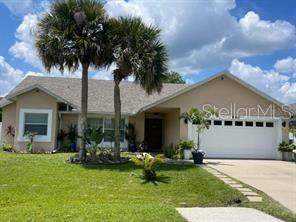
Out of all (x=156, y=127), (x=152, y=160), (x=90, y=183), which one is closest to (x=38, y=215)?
(x=90, y=183)

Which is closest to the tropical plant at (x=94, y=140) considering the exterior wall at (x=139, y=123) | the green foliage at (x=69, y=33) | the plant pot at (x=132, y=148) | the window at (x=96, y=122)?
the green foliage at (x=69, y=33)

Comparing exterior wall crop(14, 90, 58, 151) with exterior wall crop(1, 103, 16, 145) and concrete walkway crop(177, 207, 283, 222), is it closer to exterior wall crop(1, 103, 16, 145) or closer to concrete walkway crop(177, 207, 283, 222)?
exterior wall crop(1, 103, 16, 145)

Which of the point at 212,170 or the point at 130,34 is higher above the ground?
the point at 130,34

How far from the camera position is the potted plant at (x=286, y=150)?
21422 mm

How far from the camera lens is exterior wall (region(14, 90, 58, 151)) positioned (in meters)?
22.5

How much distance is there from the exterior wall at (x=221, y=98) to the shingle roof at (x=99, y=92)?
3030mm

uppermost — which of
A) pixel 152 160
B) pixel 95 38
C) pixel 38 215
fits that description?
pixel 95 38

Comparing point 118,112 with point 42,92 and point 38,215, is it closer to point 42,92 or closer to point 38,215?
point 42,92

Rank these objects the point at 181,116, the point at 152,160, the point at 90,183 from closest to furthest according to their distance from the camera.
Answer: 1. the point at 90,183
2. the point at 152,160
3. the point at 181,116

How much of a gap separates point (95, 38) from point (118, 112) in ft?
11.8

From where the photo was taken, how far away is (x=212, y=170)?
1536cm

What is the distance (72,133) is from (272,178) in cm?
1323

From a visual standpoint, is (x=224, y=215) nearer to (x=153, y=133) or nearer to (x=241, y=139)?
(x=241, y=139)

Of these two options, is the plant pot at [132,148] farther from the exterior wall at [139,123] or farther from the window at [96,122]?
the window at [96,122]
